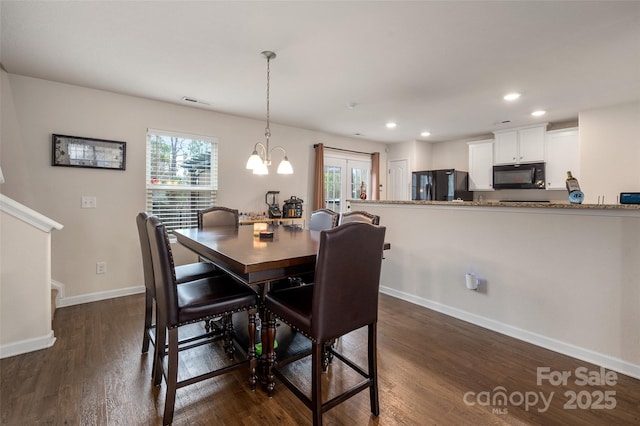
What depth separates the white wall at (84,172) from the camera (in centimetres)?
298

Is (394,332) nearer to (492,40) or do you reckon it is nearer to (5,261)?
(492,40)

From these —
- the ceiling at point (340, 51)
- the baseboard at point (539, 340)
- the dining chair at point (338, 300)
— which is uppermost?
the ceiling at point (340, 51)

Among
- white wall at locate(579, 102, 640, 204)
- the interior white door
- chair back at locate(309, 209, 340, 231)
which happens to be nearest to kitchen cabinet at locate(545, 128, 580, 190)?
white wall at locate(579, 102, 640, 204)

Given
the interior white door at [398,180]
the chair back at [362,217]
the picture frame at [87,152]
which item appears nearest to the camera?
the chair back at [362,217]

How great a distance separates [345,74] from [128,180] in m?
2.80

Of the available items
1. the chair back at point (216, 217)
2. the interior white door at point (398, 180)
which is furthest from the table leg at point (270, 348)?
the interior white door at point (398, 180)

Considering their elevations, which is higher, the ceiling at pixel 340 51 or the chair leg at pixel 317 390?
the ceiling at pixel 340 51

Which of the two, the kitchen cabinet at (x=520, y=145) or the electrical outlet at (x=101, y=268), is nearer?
the electrical outlet at (x=101, y=268)

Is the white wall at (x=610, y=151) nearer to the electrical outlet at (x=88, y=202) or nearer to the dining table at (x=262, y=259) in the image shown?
the dining table at (x=262, y=259)

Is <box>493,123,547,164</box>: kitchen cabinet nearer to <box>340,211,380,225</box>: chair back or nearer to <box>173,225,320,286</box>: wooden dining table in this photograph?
<box>340,211,380,225</box>: chair back

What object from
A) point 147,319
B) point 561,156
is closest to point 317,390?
point 147,319

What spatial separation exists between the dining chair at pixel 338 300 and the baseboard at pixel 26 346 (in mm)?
1928

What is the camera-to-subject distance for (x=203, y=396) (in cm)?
177

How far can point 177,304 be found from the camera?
1571 millimetres
